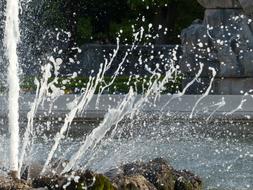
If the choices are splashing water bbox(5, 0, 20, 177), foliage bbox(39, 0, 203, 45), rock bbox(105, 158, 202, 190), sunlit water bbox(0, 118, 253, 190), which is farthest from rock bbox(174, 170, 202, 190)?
foliage bbox(39, 0, 203, 45)

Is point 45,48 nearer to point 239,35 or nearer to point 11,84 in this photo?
point 239,35

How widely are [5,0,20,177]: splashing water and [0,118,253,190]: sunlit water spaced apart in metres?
0.24

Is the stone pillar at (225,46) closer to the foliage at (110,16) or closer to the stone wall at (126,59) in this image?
the stone wall at (126,59)

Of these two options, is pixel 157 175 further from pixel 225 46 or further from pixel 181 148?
pixel 225 46

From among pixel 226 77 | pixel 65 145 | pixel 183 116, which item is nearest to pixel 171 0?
pixel 226 77

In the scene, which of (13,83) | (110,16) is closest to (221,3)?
(13,83)

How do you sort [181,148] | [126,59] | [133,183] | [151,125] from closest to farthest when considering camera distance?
[133,183] → [181,148] → [151,125] → [126,59]

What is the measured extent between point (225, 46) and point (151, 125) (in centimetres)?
370

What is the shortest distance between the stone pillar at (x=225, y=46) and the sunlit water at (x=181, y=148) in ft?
11.3

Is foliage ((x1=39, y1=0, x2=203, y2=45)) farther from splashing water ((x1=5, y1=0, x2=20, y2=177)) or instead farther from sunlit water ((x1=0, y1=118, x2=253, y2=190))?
splashing water ((x1=5, y1=0, x2=20, y2=177))

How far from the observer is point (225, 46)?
13320 millimetres

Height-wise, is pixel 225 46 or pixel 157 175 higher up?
pixel 225 46

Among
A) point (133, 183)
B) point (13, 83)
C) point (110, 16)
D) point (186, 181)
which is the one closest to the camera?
point (133, 183)

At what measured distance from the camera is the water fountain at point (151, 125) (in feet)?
22.1
